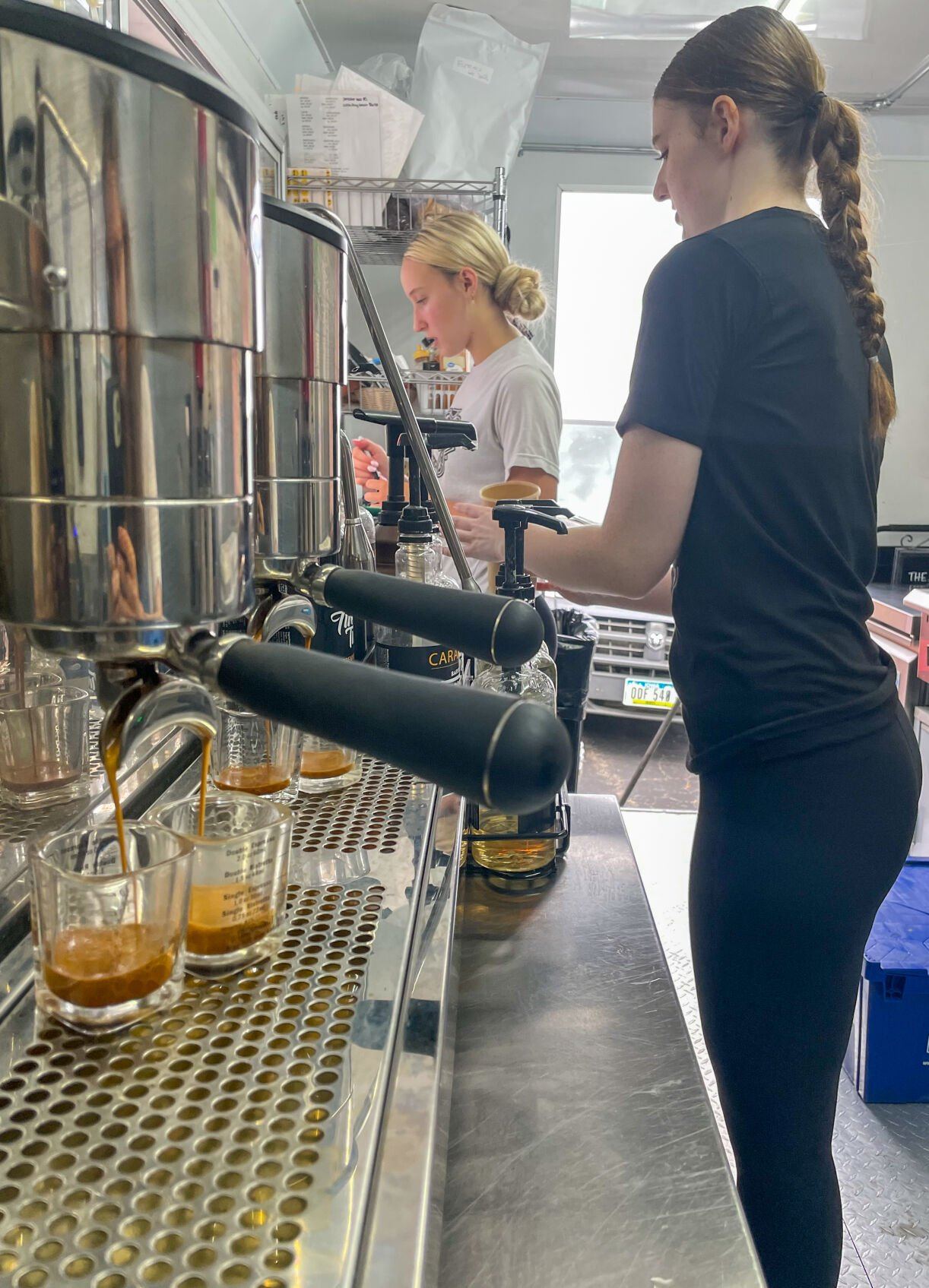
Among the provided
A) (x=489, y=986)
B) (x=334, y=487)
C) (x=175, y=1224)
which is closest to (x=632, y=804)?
(x=489, y=986)

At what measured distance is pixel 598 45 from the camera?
2570 mm

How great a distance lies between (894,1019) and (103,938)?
1.33 m

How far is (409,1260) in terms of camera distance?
32 centimetres

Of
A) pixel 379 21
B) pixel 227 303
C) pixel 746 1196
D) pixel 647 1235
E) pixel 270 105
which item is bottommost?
pixel 746 1196

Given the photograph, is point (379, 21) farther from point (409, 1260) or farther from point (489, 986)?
point (409, 1260)

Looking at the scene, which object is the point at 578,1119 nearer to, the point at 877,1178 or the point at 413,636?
the point at 413,636

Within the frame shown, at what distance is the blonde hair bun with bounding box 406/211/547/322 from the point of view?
Result: 168 cm

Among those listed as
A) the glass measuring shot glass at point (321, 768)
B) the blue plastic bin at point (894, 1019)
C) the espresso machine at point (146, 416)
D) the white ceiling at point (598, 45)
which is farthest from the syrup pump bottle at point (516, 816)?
the white ceiling at point (598, 45)

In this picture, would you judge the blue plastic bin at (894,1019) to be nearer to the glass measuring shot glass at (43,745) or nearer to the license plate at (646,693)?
the glass measuring shot glass at (43,745)

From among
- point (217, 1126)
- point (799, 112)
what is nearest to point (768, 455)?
point (799, 112)

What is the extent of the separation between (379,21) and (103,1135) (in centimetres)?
290

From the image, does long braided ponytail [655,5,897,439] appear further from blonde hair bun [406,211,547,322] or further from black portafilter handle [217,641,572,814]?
blonde hair bun [406,211,547,322]

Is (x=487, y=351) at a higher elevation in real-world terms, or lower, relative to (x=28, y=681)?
higher

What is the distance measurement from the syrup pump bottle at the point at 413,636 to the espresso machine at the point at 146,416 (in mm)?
382
